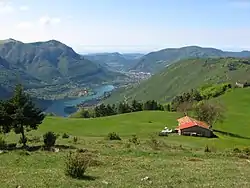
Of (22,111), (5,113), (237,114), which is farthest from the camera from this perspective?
(237,114)

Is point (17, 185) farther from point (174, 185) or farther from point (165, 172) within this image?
point (165, 172)

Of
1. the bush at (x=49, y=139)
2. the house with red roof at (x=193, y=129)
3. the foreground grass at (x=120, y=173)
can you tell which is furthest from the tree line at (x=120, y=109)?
the foreground grass at (x=120, y=173)

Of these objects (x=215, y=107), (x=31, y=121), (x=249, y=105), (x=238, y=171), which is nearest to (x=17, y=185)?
(x=238, y=171)

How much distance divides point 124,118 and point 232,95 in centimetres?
8754

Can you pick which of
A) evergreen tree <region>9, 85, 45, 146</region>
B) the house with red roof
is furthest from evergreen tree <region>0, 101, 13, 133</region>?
the house with red roof

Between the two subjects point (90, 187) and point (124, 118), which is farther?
point (124, 118)

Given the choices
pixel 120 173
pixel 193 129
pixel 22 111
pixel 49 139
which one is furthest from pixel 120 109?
pixel 120 173

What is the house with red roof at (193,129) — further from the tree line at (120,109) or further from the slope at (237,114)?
the tree line at (120,109)

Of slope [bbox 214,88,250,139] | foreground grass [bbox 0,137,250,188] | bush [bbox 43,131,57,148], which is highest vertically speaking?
foreground grass [bbox 0,137,250,188]

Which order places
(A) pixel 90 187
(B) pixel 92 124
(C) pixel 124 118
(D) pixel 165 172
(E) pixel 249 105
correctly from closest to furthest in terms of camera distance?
(A) pixel 90 187
(D) pixel 165 172
(B) pixel 92 124
(C) pixel 124 118
(E) pixel 249 105

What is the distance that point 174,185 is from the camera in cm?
2120

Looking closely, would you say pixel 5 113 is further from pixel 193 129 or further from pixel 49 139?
pixel 193 129

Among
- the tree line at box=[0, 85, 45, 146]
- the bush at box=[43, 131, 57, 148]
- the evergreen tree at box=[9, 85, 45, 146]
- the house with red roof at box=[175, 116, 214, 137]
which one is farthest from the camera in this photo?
the house with red roof at box=[175, 116, 214, 137]

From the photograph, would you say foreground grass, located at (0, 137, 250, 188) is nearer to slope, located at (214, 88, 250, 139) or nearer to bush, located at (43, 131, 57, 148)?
bush, located at (43, 131, 57, 148)
